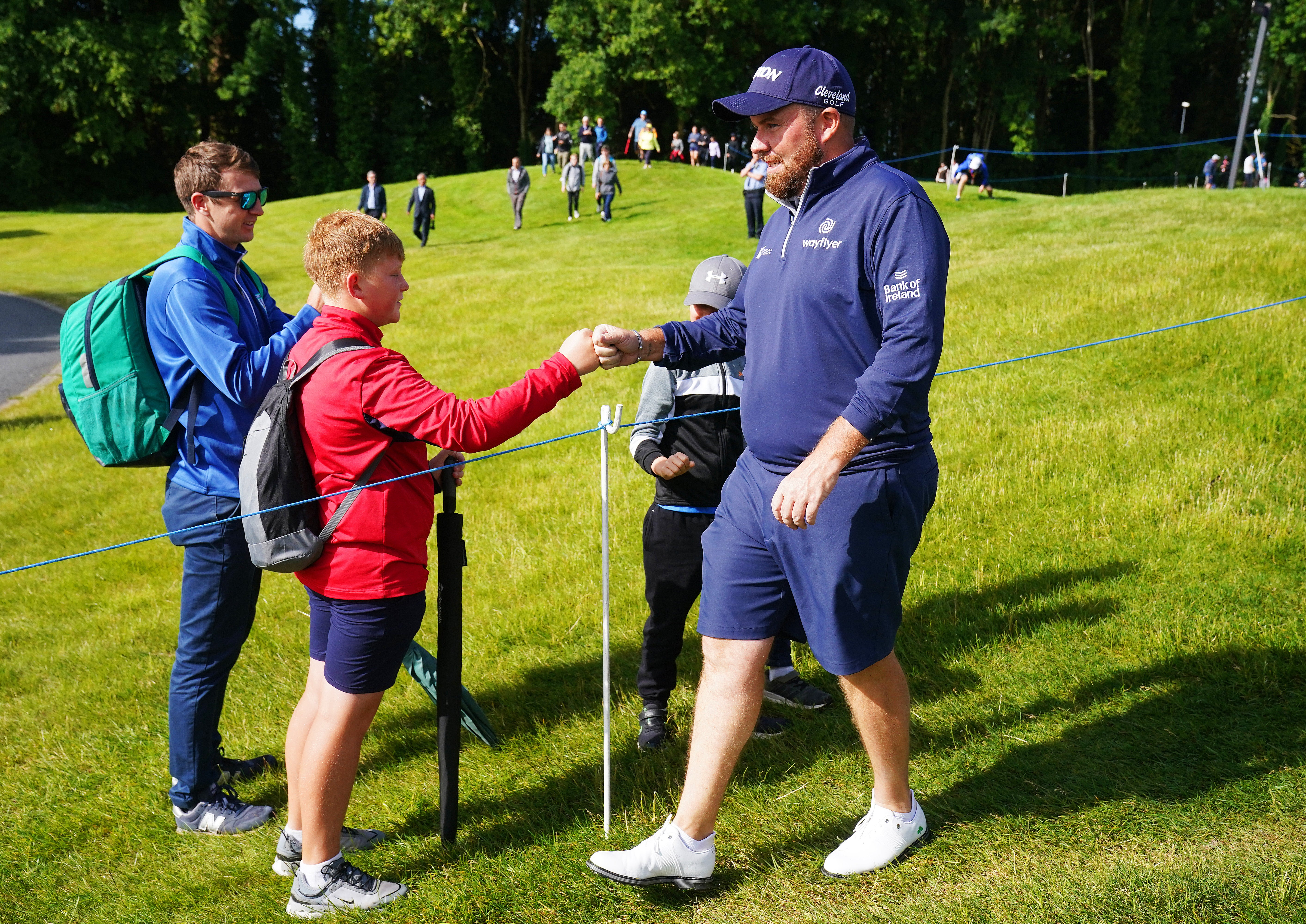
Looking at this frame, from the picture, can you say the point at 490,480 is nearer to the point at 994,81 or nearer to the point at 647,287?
the point at 647,287

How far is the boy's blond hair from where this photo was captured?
298 cm

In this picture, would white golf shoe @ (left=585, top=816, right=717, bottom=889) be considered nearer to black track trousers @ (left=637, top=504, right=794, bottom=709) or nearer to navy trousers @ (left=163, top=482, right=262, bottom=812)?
black track trousers @ (left=637, top=504, right=794, bottom=709)

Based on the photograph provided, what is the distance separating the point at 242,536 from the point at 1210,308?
820cm

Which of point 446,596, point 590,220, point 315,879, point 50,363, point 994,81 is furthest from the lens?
point 994,81

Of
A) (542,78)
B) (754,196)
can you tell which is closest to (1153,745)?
(754,196)

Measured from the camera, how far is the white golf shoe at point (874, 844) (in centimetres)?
311

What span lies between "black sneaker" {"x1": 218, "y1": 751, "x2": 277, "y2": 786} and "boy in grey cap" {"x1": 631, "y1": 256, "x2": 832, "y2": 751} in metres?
1.57

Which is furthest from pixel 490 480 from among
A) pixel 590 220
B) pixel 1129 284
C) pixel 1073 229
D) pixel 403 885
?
pixel 590 220

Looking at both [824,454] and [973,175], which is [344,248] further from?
[973,175]

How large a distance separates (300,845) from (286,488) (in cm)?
125

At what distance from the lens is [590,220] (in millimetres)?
28656

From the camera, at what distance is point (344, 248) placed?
298 cm

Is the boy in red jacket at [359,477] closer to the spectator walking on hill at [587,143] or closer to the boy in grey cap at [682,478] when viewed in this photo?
the boy in grey cap at [682,478]

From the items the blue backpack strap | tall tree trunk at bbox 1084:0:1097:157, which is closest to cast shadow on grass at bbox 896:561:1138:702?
the blue backpack strap
